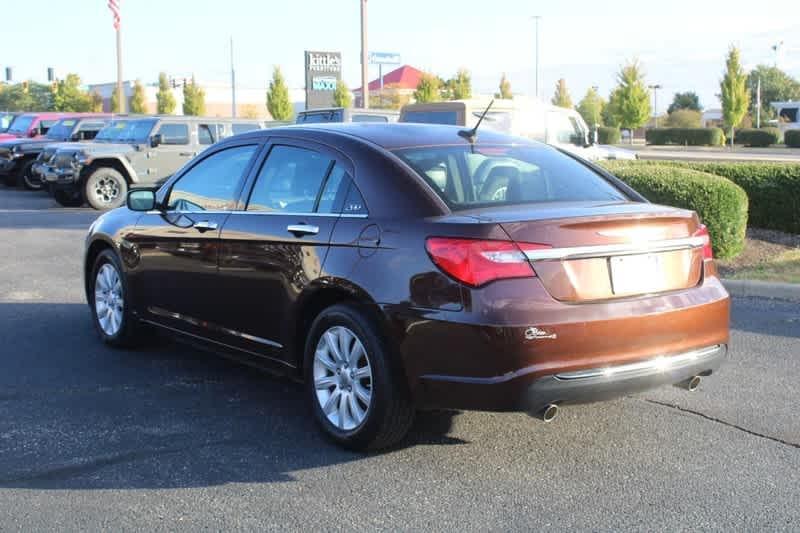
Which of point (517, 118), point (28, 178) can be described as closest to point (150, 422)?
point (517, 118)

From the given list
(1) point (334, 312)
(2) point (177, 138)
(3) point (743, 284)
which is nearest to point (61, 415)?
(1) point (334, 312)

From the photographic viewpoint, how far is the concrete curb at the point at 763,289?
28.0 ft

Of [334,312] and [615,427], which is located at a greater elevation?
[334,312]

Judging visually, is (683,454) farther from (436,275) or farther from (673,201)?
(673,201)

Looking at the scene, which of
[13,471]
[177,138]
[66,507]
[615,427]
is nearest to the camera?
[66,507]

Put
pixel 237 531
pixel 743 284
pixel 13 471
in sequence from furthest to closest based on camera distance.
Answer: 1. pixel 743 284
2. pixel 13 471
3. pixel 237 531

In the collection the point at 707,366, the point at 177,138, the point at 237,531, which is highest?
the point at 177,138

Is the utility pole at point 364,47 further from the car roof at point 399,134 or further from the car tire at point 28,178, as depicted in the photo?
→ the car roof at point 399,134

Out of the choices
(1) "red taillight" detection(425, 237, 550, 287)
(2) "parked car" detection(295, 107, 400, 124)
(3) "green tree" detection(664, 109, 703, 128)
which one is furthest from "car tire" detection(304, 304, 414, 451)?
(3) "green tree" detection(664, 109, 703, 128)

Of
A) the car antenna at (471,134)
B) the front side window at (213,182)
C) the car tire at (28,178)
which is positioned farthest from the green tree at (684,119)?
the car antenna at (471,134)

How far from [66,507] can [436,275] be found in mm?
1886

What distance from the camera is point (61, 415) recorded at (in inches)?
208

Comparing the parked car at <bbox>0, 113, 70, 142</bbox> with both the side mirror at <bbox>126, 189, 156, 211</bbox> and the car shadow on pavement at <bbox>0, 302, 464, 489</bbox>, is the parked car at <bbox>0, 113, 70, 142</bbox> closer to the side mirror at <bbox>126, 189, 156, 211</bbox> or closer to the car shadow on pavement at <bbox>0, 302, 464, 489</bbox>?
the car shadow on pavement at <bbox>0, 302, 464, 489</bbox>

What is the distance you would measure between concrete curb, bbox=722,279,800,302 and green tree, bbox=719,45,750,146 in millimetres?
47208
